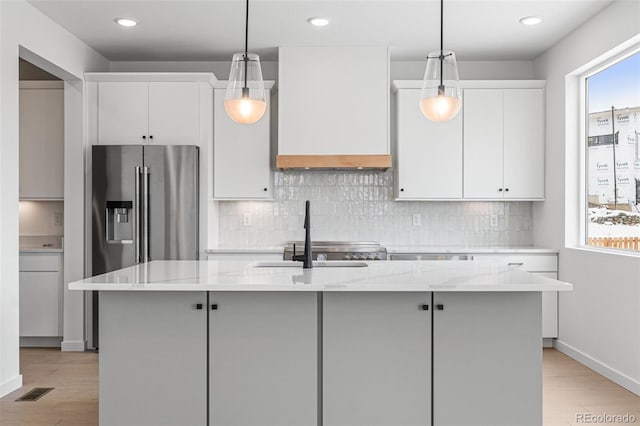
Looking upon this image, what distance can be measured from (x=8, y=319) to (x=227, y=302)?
74.2 inches

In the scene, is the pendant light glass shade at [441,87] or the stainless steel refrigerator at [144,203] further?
the stainless steel refrigerator at [144,203]

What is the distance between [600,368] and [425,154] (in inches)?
86.0

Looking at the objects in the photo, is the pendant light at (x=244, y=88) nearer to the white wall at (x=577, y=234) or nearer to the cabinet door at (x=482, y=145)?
the white wall at (x=577, y=234)

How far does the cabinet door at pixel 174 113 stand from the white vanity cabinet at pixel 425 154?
1.78 meters

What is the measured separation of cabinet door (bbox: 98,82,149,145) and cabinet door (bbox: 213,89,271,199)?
614 millimetres

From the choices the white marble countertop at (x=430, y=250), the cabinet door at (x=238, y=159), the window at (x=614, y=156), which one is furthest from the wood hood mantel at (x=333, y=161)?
the window at (x=614, y=156)

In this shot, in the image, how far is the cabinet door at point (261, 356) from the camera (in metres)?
2.72

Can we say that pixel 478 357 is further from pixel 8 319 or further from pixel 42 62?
pixel 42 62

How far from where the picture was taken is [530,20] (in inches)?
169

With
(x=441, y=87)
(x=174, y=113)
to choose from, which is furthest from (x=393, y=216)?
(x=441, y=87)

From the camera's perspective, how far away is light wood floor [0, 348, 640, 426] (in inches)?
131

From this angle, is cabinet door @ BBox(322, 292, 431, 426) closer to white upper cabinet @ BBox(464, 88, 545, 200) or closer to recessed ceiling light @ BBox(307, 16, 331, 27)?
recessed ceiling light @ BBox(307, 16, 331, 27)

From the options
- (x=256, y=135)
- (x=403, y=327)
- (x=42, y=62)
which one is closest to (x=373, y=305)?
(x=403, y=327)

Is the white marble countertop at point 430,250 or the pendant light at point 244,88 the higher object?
the pendant light at point 244,88
